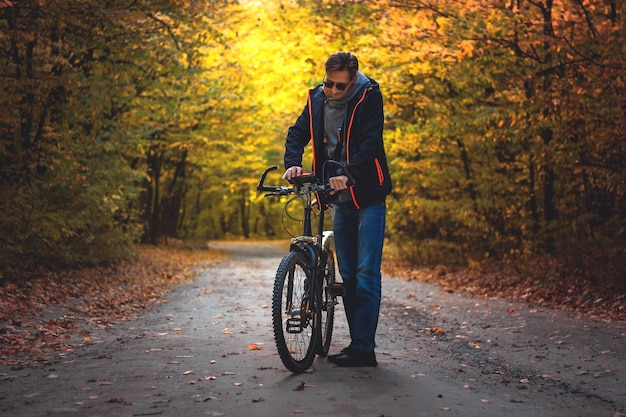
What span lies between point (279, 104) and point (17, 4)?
18.1m

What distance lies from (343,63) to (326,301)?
1.87 meters

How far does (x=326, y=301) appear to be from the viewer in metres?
5.96

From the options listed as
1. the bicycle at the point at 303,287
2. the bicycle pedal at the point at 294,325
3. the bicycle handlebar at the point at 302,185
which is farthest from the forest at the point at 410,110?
the bicycle pedal at the point at 294,325

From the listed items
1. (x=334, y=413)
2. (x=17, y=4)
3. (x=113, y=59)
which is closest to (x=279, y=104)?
(x=113, y=59)

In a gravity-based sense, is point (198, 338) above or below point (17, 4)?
below

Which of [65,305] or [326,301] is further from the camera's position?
[65,305]

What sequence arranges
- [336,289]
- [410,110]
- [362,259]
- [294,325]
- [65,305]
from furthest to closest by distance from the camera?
[410,110]
[65,305]
[336,289]
[362,259]
[294,325]

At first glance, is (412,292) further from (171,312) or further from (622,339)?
(622,339)

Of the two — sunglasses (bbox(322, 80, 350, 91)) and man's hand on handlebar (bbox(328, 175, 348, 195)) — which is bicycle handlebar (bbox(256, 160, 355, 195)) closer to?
man's hand on handlebar (bbox(328, 175, 348, 195))

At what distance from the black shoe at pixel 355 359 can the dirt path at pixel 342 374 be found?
0.09m

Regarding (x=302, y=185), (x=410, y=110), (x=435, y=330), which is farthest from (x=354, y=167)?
(x=410, y=110)

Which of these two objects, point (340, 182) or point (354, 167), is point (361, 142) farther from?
point (340, 182)

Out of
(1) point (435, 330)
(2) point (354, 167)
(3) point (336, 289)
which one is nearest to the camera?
(2) point (354, 167)

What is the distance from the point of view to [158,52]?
14.3 m
